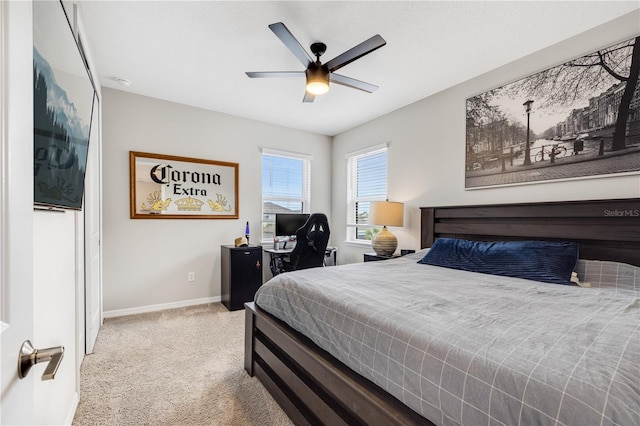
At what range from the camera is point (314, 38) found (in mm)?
2328

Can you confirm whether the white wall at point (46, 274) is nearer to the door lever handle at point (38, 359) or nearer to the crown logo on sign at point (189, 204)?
the door lever handle at point (38, 359)

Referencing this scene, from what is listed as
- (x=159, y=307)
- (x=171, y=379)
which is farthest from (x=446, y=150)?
(x=159, y=307)

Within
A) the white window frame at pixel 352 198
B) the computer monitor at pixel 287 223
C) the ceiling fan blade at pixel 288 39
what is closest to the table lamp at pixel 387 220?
the white window frame at pixel 352 198

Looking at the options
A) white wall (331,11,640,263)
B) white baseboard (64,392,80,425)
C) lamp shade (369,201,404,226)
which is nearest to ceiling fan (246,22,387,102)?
white wall (331,11,640,263)

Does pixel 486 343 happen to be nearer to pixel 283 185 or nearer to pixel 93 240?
pixel 93 240

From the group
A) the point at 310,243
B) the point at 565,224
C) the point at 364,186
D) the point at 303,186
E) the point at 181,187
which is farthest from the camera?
the point at 303,186

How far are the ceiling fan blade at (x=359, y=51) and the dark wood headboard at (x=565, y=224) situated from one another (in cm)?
174

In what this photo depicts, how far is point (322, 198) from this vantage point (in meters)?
4.88

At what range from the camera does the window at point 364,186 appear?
412cm

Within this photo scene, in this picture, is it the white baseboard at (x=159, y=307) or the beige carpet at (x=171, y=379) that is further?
the white baseboard at (x=159, y=307)

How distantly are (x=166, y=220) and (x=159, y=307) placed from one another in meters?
1.04

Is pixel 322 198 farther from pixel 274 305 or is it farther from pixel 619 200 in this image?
pixel 619 200

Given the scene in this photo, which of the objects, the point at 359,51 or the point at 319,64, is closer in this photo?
the point at 359,51

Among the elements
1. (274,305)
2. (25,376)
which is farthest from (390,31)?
(25,376)
